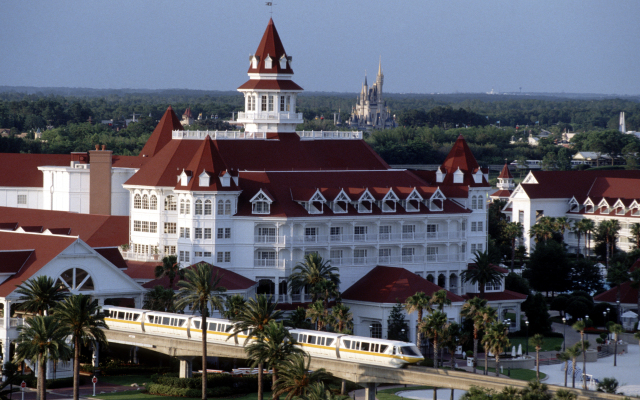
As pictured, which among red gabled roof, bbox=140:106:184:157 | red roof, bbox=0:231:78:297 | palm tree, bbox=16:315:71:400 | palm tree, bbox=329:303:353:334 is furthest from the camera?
red gabled roof, bbox=140:106:184:157

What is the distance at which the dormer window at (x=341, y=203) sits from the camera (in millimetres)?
105625

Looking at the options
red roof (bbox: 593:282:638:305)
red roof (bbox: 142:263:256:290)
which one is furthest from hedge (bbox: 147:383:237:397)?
red roof (bbox: 593:282:638:305)

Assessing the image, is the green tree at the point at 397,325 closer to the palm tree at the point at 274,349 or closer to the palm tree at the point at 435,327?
the palm tree at the point at 435,327

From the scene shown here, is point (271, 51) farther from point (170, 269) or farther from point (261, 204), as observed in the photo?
point (170, 269)

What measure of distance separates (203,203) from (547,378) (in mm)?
30885

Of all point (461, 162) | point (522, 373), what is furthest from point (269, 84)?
point (522, 373)

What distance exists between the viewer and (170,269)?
96.6m

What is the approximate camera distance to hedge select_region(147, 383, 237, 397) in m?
81.9

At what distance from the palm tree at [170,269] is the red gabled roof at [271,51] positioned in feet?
86.8

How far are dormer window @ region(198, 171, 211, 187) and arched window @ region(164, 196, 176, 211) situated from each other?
4.47m

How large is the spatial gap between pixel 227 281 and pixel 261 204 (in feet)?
25.9

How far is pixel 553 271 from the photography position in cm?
12594

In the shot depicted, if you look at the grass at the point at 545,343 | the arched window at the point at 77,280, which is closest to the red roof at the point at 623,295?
the grass at the point at 545,343

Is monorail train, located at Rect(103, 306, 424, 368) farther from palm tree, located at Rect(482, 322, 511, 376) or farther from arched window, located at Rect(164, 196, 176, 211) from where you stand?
arched window, located at Rect(164, 196, 176, 211)
